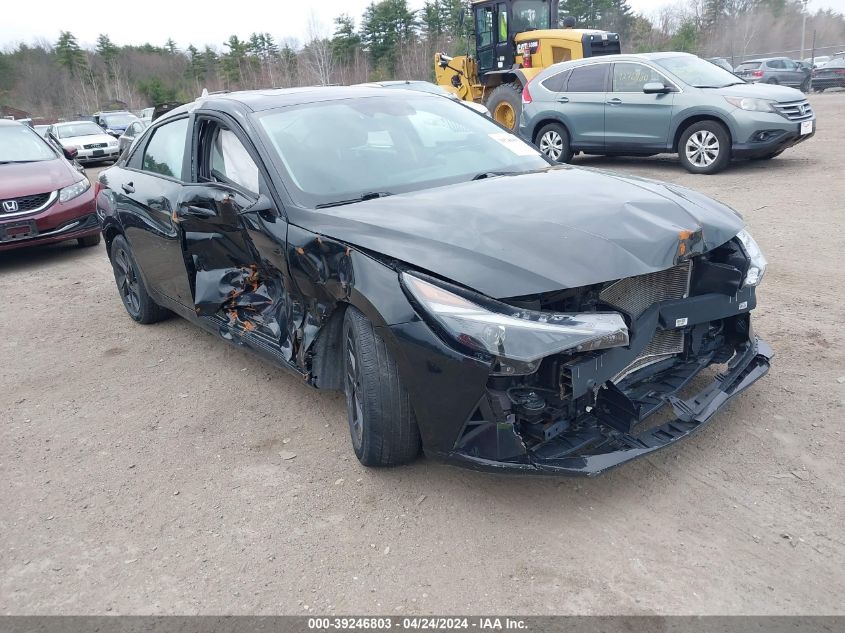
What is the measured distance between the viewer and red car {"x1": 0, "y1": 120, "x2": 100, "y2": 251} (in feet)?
25.3

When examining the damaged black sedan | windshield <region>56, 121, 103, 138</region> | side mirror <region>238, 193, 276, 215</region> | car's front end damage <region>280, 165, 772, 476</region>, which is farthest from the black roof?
windshield <region>56, 121, 103, 138</region>

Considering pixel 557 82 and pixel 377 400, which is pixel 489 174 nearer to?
pixel 377 400

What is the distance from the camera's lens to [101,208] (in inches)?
226

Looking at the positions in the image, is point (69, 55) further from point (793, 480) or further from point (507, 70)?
point (793, 480)

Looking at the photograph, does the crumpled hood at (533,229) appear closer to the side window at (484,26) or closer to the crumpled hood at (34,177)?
the crumpled hood at (34,177)

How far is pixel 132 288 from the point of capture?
5625 mm

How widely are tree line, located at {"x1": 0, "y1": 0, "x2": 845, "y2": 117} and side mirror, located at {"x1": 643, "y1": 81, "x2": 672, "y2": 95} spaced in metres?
29.8

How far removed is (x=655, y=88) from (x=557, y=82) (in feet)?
6.35

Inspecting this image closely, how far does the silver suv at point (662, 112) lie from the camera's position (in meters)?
9.44

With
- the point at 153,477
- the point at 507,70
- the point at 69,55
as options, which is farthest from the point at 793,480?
the point at 69,55

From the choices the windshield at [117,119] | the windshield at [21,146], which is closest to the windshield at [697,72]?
the windshield at [21,146]

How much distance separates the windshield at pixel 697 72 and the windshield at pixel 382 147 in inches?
271

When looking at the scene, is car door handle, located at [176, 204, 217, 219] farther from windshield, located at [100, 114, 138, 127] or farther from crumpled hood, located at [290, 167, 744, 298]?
windshield, located at [100, 114, 138, 127]

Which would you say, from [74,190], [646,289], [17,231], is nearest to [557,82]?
[74,190]
